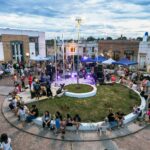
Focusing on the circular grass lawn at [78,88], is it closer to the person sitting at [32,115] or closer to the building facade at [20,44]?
the person sitting at [32,115]

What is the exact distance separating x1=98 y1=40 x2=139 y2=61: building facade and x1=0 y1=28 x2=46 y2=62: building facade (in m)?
12.4

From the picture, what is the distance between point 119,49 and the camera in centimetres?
3559

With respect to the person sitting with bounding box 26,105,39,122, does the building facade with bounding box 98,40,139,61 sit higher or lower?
higher

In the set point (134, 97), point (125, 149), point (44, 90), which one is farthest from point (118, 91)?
point (125, 149)

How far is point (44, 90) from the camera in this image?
50.3 feet

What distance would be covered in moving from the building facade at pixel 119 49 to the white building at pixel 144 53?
136 cm

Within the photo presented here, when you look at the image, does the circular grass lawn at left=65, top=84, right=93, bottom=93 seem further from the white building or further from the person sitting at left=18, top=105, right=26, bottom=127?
the white building

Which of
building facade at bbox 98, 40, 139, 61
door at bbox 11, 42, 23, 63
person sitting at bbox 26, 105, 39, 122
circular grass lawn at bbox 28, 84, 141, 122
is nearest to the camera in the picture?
person sitting at bbox 26, 105, 39, 122

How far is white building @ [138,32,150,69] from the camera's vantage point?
30109mm

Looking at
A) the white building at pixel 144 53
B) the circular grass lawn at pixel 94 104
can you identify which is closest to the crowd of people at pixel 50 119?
the circular grass lawn at pixel 94 104

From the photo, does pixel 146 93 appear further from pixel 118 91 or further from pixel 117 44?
pixel 117 44

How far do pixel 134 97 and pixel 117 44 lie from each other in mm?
21061

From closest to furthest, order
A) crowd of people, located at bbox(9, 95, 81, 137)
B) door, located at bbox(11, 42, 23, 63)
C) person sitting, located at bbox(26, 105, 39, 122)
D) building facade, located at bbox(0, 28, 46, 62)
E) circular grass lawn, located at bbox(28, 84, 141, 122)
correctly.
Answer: crowd of people, located at bbox(9, 95, 81, 137)
person sitting, located at bbox(26, 105, 39, 122)
circular grass lawn, located at bbox(28, 84, 141, 122)
building facade, located at bbox(0, 28, 46, 62)
door, located at bbox(11, 42, 23, 63)

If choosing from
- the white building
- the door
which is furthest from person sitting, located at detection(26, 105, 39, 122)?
the white building
